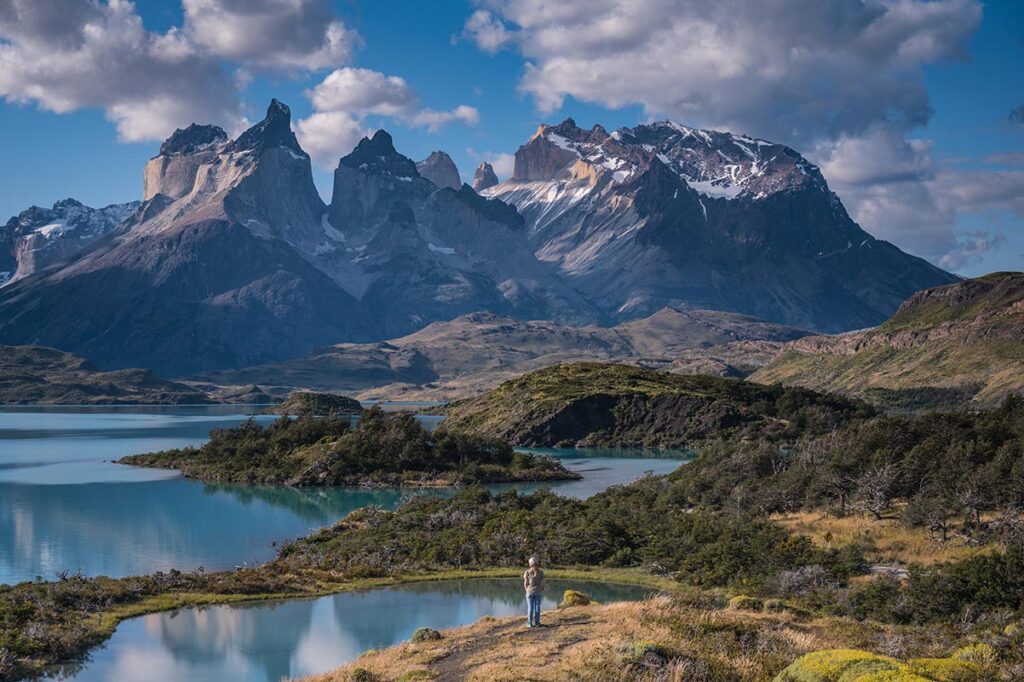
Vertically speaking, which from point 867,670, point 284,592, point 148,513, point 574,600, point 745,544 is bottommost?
point 148,513

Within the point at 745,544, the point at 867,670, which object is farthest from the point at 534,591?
the point at 745,544

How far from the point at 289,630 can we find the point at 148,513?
65.5 m

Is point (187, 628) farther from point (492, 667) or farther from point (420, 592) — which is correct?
point (492, 667)

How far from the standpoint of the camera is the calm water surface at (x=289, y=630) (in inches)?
1857

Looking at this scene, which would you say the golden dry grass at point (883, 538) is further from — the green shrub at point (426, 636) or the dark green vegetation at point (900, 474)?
the green shrub at point (426, 636)

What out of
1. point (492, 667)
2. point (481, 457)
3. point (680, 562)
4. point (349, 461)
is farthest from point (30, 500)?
point (492, 667)

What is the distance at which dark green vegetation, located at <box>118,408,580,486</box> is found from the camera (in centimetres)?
14125

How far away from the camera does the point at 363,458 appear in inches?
5709

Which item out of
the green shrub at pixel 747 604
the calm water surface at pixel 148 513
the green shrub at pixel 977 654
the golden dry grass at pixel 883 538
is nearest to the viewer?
the green shrub at pixel 977 654

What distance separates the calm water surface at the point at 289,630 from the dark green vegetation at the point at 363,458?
72669 mm

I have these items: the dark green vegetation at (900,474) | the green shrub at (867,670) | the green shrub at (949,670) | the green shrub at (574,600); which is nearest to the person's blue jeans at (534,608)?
the green shrub at (574,600)

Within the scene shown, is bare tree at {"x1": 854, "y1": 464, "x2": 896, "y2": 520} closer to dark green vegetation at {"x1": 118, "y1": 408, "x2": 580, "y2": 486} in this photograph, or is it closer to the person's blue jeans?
the person's blue jeans

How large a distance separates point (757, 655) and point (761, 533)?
1595 inches

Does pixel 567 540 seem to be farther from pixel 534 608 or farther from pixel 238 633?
pixel 534 608
